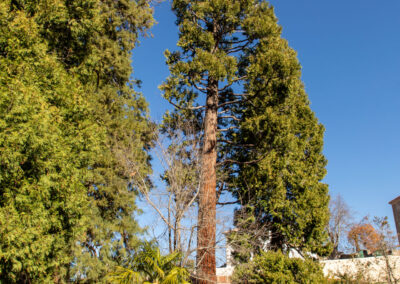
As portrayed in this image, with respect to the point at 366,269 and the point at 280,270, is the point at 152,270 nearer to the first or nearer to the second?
the point at 280,270

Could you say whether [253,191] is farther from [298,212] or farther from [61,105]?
[61,105]

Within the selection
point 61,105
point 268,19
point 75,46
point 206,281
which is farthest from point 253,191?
point 75,46

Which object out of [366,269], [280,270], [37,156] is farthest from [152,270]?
[366,269]

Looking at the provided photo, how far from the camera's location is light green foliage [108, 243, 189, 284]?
6.14 meters

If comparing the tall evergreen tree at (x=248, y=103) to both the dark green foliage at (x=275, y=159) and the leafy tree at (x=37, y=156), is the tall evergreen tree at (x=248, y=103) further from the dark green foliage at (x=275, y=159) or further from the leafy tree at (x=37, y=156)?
the leafy tree at (x=37, y=156)

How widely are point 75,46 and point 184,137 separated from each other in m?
5.46

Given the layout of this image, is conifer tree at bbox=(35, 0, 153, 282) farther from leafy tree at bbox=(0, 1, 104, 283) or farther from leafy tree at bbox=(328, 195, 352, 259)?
leafy tree at bbox=(328, 195, 352, 259)

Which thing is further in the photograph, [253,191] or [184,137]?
[253,191]

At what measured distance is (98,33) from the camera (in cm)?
1159

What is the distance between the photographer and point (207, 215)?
24.8ft

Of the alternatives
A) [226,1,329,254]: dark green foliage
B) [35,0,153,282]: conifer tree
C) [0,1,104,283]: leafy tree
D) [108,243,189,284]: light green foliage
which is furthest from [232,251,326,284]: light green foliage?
[0,1,104,283]: leafy tree

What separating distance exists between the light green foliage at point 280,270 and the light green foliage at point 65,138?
3928 millimetres

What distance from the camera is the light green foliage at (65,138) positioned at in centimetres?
629

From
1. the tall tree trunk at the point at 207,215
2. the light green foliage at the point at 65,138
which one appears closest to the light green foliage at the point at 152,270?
the tall tree trunk at the point at 207,215
